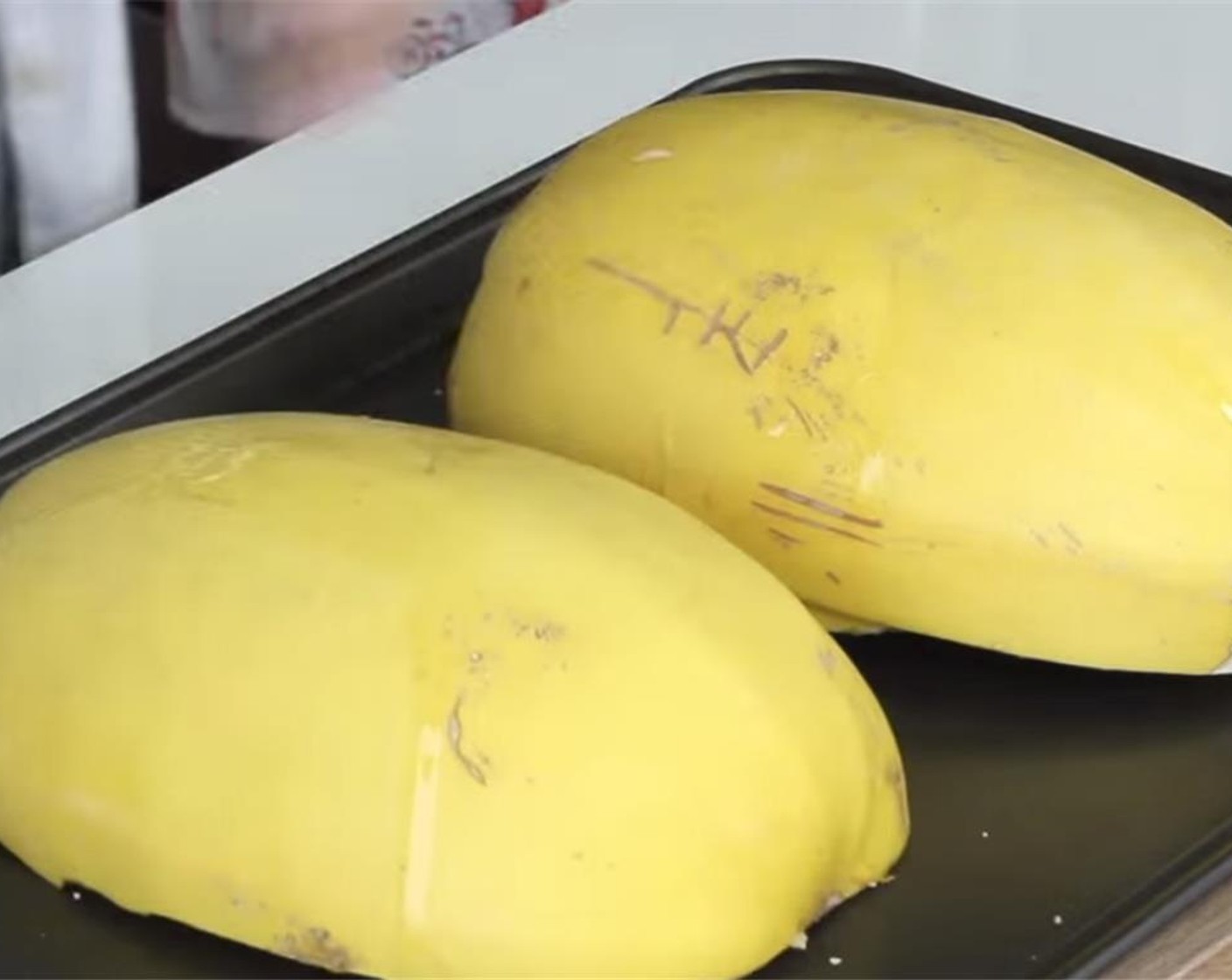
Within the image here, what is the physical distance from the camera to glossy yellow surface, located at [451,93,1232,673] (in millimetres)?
540

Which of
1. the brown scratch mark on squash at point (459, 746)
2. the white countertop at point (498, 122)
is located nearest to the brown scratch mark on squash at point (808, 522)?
the brown scratch mark on squash at point (459, 746)

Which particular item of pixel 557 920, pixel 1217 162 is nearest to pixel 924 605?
pixel 557 920

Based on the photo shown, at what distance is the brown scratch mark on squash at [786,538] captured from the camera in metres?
0.56

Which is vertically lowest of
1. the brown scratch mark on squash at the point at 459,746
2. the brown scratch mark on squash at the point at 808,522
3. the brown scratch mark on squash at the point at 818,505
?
the brown scratch mark on squash at the point at 808,522

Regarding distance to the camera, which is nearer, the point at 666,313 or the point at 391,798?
the point at 391,798

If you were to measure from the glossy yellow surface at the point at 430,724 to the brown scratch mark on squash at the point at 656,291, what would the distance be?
0.20 ft

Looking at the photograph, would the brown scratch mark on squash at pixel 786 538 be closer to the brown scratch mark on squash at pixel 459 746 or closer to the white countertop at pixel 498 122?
the brown scratch mark on squash at pixel 459 746

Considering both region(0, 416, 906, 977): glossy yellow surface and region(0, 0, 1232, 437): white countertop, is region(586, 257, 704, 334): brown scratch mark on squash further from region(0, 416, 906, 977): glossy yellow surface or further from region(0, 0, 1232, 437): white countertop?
region(0, 0, 1232, 437): white countertop

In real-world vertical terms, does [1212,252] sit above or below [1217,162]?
above

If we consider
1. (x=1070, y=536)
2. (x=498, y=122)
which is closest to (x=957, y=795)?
(x=1070, y=536)

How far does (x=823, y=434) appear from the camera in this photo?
547 mm

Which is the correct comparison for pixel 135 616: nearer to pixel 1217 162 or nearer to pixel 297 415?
pixel 297 415

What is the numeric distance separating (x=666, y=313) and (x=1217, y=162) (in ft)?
1.36

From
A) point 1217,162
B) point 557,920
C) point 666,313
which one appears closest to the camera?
point 557,920
